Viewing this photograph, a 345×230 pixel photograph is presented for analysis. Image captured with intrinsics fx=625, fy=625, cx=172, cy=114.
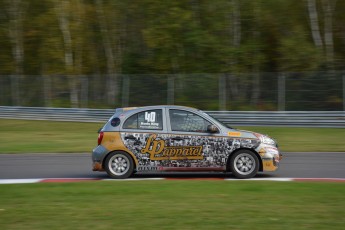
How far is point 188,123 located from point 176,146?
0.55m

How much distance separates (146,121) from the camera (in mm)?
13094

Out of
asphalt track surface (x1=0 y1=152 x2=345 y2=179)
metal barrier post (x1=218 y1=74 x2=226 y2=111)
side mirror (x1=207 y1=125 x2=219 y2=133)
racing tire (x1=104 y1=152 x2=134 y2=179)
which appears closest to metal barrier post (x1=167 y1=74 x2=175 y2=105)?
metal barrier post (x1=218 y1=74 x2=226 y2=111)

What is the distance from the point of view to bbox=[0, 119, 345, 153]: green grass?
2072cm

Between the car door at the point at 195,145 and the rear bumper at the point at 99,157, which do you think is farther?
the rear bumper at the point at 99,157

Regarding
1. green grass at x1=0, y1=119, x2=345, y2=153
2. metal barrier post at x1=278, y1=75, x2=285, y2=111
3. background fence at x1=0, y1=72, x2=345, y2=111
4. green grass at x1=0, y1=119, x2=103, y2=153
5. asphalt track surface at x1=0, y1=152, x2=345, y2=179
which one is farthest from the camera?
metal barrier post at x1=278, y1=75, x2=285, y2=111

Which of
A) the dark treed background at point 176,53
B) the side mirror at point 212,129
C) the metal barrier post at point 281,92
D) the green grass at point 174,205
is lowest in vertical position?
the green grass at point 174,205

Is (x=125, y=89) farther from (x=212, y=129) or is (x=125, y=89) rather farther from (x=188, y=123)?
(x=212, y=129)

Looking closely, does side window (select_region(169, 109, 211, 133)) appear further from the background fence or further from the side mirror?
the background fence

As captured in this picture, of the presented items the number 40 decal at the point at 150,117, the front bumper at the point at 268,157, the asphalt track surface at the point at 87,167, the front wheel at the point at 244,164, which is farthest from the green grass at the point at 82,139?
the number 40 decal at the point at 150,117

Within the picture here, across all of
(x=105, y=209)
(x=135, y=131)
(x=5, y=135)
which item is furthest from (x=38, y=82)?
(x=105, y=209)

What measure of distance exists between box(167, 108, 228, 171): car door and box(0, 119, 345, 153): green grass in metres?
7.42

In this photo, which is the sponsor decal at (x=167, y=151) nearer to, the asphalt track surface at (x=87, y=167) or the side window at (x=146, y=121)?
the side window at (x=146, y=121)

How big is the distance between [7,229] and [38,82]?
3108cm

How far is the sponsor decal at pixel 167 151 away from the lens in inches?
507
